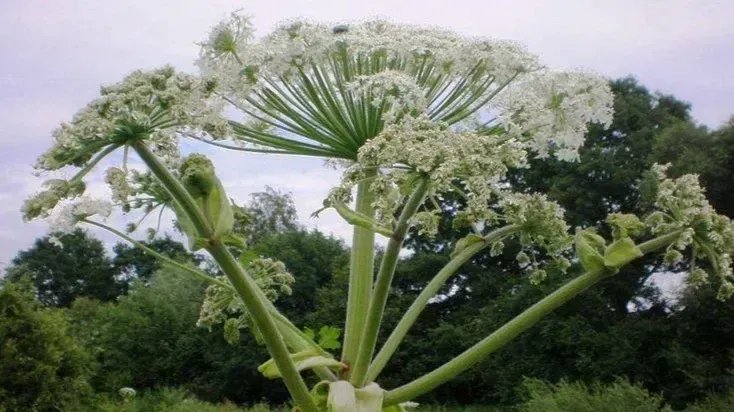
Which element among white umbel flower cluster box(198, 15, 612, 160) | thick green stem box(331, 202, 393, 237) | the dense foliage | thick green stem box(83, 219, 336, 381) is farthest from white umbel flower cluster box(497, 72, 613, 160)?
the dense foliage

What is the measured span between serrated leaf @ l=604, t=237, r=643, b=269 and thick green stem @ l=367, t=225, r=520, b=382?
26 centimetres

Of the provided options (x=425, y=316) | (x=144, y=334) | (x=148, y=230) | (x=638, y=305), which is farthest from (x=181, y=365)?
(x=148, y=230)

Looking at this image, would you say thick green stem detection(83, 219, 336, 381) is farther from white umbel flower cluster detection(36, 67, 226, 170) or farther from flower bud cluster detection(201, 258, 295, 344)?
white umbel flower cluster detection(36, 67, 226, 170)

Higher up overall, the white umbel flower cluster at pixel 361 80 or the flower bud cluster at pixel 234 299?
the white umbel flower cluster at pixel 361 80

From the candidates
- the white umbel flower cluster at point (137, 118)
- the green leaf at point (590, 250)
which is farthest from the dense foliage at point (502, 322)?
the white umbel flower cluster at point (137, 118)

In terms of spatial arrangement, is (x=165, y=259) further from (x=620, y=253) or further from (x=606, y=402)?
(x=606, y=402)

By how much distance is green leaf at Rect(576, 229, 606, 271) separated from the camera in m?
2.24

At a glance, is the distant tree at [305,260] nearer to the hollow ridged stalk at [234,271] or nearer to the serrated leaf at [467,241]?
the serrated leaf at [467,241]

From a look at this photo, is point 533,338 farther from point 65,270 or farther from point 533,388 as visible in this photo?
point 65,270

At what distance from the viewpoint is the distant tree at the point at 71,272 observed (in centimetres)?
4956

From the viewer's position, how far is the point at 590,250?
7.41ft

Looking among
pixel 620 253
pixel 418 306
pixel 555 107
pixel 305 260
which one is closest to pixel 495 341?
pixel 418 306

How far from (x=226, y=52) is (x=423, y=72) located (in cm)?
55

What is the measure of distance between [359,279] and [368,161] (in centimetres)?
59
